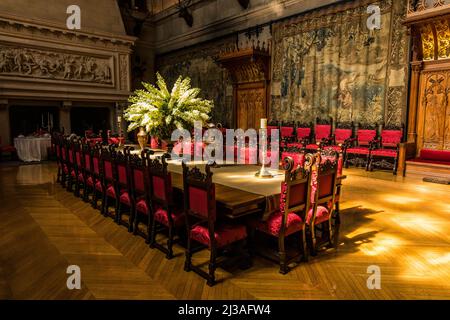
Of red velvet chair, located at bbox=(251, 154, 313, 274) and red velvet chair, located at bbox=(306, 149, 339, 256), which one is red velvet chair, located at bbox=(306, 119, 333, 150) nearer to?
red velvet chair, located at bbox=(306, 149, 339, 256)

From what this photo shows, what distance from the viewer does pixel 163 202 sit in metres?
3.06

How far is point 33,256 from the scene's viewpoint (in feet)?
10.2

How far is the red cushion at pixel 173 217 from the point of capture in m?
3.09

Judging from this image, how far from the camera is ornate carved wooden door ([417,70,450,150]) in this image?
6.66 m

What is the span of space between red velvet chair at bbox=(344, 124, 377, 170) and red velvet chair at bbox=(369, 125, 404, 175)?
142 millimetres

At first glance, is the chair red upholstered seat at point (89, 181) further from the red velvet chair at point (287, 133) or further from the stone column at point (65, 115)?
the stone column at point (65, 115)

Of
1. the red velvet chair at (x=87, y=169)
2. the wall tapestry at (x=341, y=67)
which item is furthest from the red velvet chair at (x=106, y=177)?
the wall tapestry at (x=341, y=67)

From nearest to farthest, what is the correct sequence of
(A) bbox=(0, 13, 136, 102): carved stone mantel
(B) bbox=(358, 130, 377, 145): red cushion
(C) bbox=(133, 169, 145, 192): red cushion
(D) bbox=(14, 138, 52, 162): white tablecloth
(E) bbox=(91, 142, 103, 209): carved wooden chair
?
(C) bbox=(133, 169, 145, 192): red cushion < (E) bbox=(91, 142, 103, 209): carved wooden chair < (B) bbox=(358, 130, 377, 145): red cushion < (D) bbox=(14, 138, 52, 162): white tablecloth < (A) bbox=(0, 13, 136, 102): carved stone mantel

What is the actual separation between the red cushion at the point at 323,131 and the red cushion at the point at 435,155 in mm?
2105

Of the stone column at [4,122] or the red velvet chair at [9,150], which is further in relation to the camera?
the stone column at [4,122]

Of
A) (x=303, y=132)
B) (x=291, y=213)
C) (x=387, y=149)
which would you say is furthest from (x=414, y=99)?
(x=291, y=213)

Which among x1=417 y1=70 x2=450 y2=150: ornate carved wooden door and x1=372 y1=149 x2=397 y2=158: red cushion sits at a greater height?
x1=417 y1=70 x2=450 y2=150: ornate carved wooden door

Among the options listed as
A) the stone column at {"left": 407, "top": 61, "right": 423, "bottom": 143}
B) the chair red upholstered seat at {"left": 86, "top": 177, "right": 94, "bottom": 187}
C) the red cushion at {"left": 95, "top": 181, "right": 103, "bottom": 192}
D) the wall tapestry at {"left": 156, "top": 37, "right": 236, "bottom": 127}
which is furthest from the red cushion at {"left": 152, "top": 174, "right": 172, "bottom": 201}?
the wall tapestry at {"left": 156, "top": 37, "right": 236, "bottom": 127}

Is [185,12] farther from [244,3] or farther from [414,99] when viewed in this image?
[414,99]
